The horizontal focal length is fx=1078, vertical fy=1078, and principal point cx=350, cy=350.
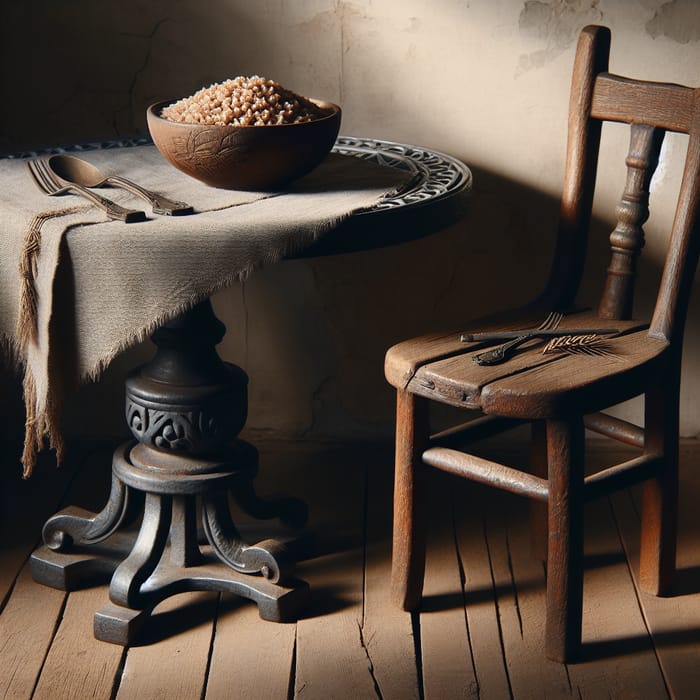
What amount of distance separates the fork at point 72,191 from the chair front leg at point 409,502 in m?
0.54

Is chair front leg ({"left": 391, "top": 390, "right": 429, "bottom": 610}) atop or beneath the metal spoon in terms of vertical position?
beneath

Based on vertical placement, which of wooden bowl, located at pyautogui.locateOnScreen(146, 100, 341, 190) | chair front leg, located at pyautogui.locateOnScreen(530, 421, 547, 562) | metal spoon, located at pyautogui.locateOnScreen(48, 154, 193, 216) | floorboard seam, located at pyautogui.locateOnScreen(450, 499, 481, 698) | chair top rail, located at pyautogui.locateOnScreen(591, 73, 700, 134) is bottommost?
floorboard seam, located at pyautogui.locateOnScreen(450, 499, 481, 698)

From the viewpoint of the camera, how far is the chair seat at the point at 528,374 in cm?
167

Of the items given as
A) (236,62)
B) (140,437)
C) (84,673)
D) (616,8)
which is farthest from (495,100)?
(84,673)

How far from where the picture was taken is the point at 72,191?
181 centimetres

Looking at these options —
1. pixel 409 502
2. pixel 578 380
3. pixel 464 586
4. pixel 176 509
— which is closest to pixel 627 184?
pixel 578 380

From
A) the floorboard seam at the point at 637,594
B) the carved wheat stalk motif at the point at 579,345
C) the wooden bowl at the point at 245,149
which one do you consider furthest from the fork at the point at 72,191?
the floorboard seam at the point at 637,594

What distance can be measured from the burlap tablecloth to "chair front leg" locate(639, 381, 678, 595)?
65cm

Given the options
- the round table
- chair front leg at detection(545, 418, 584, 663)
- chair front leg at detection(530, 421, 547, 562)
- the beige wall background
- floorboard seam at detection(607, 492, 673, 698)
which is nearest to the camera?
chair front leg at detection(545, 418, 584, 663)

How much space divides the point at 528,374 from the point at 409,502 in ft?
1.08

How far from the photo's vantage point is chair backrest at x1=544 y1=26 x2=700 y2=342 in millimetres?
1821

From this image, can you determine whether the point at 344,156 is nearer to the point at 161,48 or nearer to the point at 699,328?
the point at 161,48

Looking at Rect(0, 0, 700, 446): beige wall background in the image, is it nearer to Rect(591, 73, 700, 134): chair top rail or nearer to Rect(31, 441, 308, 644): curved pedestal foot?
Rect(591, 73, 700, 134): chair top rail

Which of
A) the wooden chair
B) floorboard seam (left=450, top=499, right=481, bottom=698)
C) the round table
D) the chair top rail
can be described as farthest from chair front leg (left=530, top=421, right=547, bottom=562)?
the chair top rail
